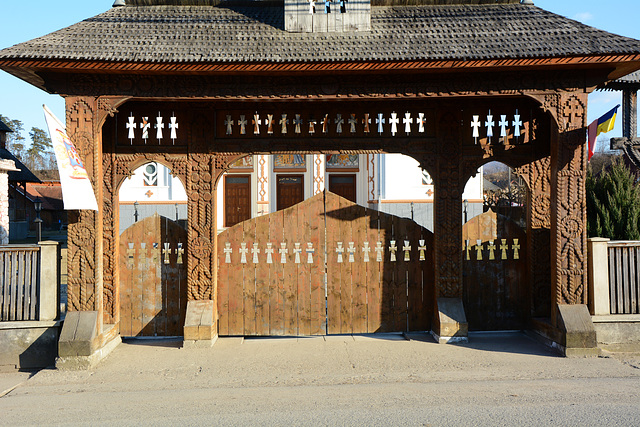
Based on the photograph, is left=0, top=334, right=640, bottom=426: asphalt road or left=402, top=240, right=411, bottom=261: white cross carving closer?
left=0, top=334, right=640, bottom=426: asphalt road

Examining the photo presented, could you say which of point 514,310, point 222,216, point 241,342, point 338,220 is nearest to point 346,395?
point 241,342

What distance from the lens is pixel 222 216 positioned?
25.6 m

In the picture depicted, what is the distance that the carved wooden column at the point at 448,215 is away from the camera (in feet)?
26.6

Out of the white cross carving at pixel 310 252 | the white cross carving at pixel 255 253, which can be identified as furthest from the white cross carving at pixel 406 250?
the white cross carving at pixel 255 253

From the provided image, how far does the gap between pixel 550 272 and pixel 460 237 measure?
1659 mm

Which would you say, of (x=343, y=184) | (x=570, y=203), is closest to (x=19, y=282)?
(x=570, y=203)

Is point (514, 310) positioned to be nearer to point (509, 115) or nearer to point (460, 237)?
point (460, 237)

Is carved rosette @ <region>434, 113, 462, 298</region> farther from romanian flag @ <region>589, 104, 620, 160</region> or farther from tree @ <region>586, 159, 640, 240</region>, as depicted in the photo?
tree @ <region>586, 159, 640, 240</region>

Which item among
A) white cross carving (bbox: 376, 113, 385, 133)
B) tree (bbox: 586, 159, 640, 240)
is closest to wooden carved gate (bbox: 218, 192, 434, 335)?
white cross carving (bbox: 376, 113, 385, 133)

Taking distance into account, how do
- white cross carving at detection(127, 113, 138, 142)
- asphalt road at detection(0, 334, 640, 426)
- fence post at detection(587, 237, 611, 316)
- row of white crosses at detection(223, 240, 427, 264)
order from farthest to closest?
row of white crosses at detection(223, 240, 427, 264), white cross carving at detection(127, 113, 138, 142), fence post at detection(587, 237, 611, 316), asphalt road at detection(0, 334, 640, 426)

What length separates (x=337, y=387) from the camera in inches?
236

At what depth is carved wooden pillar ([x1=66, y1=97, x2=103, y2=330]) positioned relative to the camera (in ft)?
23.8

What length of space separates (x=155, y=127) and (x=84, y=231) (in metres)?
2.01

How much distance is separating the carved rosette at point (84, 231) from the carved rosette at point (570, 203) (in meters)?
6.96
